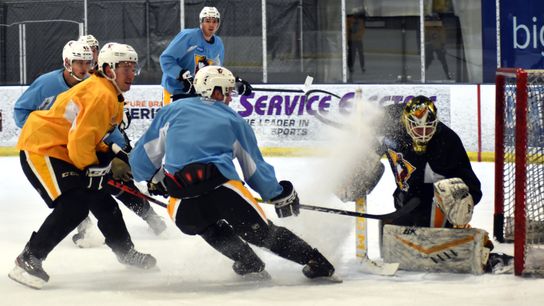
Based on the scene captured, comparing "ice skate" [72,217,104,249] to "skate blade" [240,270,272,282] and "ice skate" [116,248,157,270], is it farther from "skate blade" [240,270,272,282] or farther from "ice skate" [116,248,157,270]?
"skate blade" [240,270,272,282]

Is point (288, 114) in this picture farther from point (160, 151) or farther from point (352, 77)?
point (160, 151)

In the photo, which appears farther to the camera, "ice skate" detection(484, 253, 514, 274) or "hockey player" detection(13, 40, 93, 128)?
"hockey player" detection(13, 40, 93, 128)

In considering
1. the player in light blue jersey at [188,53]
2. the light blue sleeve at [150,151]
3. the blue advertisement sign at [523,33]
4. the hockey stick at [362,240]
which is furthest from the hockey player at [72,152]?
the blue advertisement sign at [523,33]

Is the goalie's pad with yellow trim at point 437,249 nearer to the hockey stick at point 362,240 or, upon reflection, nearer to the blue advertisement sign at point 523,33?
the hockey stick at point 362,240

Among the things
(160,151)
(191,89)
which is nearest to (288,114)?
(191,89)

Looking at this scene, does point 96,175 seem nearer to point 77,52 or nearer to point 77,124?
point 77,124

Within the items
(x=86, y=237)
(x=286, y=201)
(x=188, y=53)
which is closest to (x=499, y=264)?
(x=286, y=201)

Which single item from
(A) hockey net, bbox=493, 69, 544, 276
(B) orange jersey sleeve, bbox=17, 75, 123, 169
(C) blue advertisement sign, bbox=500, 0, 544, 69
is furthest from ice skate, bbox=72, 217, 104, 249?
(C) blue advertisement sign, bbox=500, 0, 544, 69

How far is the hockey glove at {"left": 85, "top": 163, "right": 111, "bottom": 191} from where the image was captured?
152 inches

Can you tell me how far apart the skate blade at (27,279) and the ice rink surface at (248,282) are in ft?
0.11

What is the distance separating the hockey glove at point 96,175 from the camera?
12.7 ft

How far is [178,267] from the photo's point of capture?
4160mm

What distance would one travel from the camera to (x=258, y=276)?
388cm

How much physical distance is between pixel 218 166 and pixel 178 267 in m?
0.70
